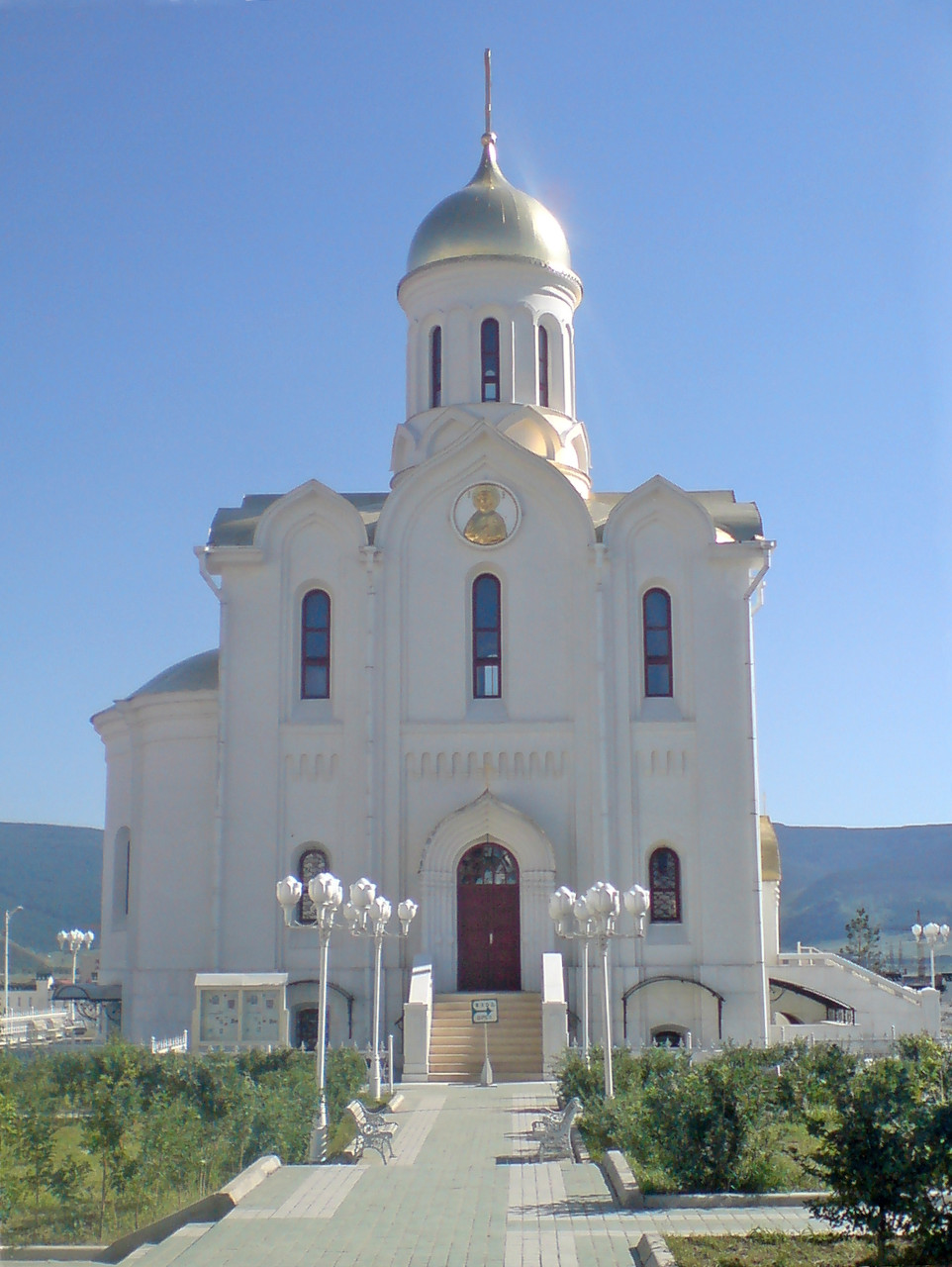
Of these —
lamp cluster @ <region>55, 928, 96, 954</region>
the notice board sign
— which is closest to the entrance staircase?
the notice board sign

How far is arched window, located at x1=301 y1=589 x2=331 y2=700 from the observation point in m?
26.9

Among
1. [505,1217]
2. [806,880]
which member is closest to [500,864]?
[505,1217]

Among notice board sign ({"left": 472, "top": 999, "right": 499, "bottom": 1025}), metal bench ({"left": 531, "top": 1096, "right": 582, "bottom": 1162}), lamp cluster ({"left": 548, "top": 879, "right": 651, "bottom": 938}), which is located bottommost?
metal bench ({"left": 531, "top": 1096, "right": 582, "bottom": 1162})

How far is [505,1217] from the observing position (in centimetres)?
1127

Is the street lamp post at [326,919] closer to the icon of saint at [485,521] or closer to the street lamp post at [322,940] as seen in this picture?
the street lamp post at [322,940]

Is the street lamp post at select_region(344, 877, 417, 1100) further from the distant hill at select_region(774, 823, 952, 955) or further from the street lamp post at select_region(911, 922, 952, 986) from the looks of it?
the distant hill at select_region(774, 823, 952, 955)

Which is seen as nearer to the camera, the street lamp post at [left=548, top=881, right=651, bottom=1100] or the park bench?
the park bench

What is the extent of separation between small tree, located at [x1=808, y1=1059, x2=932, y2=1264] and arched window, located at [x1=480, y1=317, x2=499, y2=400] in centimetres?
2188

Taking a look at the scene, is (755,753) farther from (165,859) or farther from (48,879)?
(48,879)

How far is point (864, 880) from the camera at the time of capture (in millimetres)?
162000

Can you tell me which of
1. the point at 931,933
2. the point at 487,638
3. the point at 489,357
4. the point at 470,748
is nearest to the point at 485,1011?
the point at 470,748

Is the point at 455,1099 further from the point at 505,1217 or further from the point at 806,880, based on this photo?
the point at 806,880

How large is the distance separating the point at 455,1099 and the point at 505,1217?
9230mm

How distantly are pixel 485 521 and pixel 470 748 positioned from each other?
13.8ft
